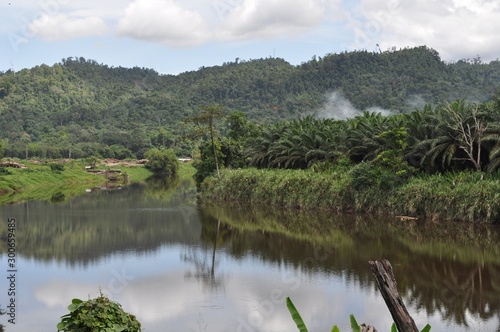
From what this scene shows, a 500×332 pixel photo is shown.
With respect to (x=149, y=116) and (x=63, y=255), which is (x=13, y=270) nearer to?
(x=63, y=255)

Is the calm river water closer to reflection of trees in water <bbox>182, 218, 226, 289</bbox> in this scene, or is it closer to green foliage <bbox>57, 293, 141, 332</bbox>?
reflection of trees in water <bbox>182, 218, 226, 289</bbox>

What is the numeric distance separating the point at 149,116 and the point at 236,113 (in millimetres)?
109592

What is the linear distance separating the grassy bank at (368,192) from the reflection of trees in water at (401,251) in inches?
45.0

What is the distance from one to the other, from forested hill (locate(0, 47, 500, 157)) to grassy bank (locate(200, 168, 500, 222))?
7268 cm

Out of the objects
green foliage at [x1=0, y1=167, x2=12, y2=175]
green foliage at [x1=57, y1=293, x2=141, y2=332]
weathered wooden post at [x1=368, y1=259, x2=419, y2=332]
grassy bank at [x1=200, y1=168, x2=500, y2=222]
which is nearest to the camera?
weathered wooden post at [x1=368, y1=259, x2=419, y2=332]

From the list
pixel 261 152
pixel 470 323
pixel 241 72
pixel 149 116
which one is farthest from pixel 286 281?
pixel 241 72

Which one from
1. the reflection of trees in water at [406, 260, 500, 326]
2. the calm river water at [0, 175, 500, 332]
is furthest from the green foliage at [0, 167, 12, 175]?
the reflection of trees in water at [406, 260, 500, 326]

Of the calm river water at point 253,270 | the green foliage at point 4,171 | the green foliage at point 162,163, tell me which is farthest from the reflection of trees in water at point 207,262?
the green foliage at point 162,163

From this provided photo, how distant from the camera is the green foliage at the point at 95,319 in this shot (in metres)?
8.74

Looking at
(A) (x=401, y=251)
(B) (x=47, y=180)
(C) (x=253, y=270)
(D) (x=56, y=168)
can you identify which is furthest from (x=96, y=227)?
(D) (x=56, y=168)

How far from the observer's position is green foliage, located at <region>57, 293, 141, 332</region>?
8.74 meters

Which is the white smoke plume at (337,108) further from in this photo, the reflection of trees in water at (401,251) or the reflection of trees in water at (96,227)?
the reflection of trees in water at (401,251)

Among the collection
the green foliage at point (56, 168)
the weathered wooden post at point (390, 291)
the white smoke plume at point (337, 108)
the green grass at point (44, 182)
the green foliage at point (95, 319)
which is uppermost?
the white smoke plume at point (337, 108)

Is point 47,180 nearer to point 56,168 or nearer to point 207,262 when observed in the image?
point 56,168
